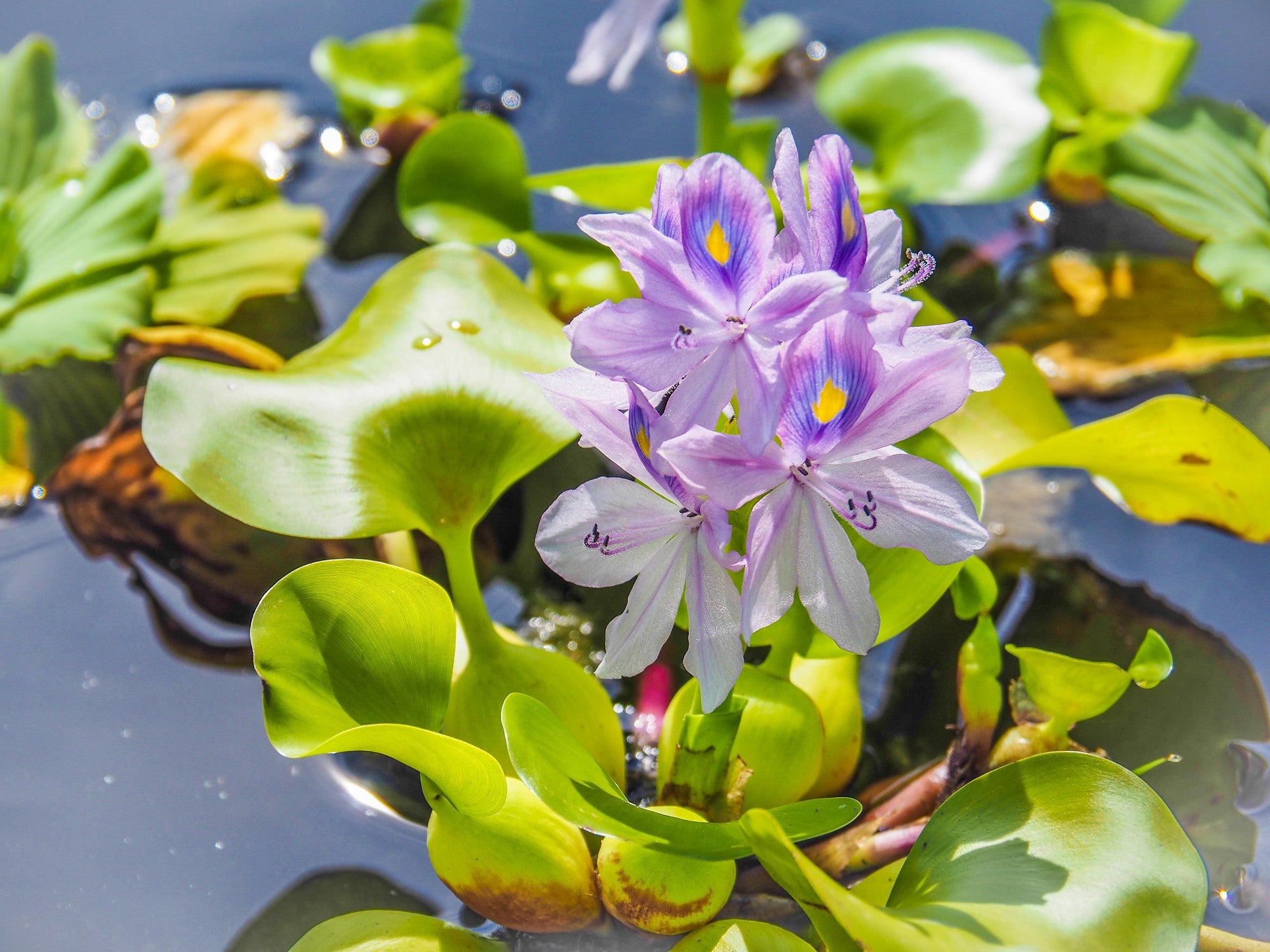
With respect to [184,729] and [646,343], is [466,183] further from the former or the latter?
[646,343]

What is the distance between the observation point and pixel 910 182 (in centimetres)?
153

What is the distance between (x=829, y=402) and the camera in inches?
26.7

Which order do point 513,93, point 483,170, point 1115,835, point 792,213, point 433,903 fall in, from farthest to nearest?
1. point 513,93
2. point 483,170
3. point 433,903
4. point 1115,835
5. point 792,213

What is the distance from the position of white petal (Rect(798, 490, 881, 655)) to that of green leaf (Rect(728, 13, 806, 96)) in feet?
4.29

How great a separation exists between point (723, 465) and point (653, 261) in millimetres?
137

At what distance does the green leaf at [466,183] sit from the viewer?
57.7 inches

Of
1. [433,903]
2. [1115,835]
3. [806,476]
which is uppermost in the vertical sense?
[806,476]

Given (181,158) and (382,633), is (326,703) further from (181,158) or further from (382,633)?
(181,158)

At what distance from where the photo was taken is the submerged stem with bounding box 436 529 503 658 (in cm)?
101

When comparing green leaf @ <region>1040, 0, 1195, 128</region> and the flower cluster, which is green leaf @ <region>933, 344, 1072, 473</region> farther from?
green leaf @ <region>1040, 0, 1195, 128</region>

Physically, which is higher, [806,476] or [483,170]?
[806,476]

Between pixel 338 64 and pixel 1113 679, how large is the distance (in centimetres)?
148

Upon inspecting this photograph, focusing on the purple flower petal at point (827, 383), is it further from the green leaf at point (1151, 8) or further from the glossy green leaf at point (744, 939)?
the green leaf at point (1151, 8)

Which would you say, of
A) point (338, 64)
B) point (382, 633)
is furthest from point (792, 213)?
point (338, 64)
